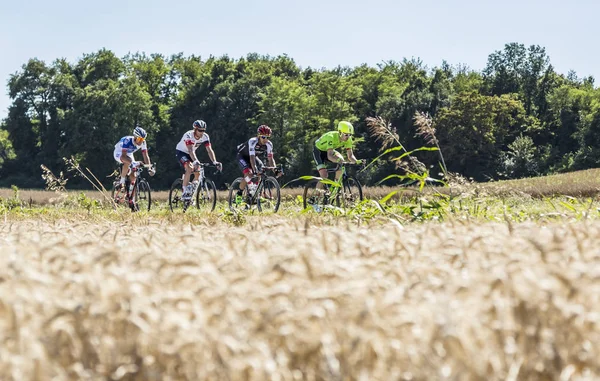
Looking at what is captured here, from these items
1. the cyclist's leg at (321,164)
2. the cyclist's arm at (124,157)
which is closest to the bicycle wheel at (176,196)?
the cyclist's arm at (124,157)

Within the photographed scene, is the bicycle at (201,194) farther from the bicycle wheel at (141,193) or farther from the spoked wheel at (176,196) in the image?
the bicycle wheel at (141,193)

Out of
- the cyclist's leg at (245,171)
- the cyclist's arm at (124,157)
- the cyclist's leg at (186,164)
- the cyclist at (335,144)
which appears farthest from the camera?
the cyclist's arm at (124,157)

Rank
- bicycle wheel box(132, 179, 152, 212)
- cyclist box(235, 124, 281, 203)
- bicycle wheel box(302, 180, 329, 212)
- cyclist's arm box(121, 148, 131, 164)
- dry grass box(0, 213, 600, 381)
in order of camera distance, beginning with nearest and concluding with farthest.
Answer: dry grass box(0, 213, 600, 381) < bicycle wheel box(302, 180, 329, 212) < cyclist box(235, 124, 281, 203) < cyclist's arm box(121, 148, 131, 164) < bicycle wheel box(132, 179, 152, 212)

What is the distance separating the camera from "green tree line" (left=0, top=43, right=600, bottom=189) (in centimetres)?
8688

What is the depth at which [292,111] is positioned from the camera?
8588 cm

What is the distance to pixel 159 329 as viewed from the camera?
5.74 feet

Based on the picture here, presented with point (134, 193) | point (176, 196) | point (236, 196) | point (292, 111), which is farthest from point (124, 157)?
point (292, 111)

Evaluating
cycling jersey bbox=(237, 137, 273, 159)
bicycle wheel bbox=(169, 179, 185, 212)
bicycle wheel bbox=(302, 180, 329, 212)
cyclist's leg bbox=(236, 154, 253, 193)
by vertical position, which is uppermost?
cycling jersey bbox=(237, 137, 273, 159)

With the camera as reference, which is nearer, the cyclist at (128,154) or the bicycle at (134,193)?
the cyclist at (128,154)

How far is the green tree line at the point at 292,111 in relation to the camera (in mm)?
86875

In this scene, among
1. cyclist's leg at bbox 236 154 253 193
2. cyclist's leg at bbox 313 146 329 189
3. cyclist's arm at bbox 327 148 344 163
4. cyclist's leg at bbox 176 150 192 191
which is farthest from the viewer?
cyclist's leg at bbox 176 150 192 191

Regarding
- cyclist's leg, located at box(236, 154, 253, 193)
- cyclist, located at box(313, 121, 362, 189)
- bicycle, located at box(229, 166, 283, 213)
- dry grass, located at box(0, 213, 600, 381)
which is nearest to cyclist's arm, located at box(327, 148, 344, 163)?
cyclist, located at box(313, 121, 362, 189)

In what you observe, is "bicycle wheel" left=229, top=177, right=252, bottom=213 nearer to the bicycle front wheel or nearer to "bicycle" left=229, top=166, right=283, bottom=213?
"bicycle" left=229, top=166, right=283, bottom=213

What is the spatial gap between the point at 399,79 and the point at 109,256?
11067 centimetres
